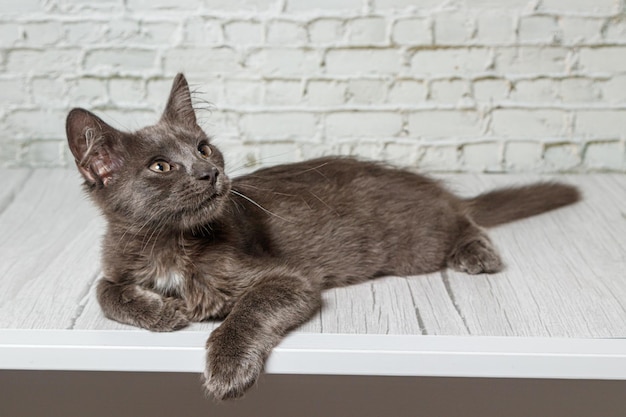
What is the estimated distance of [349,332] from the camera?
1.77 metres

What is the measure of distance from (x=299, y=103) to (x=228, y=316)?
1.39m

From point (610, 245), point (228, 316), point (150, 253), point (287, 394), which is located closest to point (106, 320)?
point (150, 253)

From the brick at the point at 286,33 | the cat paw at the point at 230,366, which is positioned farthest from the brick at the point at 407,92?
the cat paw at the point at 230,366

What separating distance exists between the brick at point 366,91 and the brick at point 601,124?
26.7 inches

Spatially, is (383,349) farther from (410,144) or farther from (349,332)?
(410,144)

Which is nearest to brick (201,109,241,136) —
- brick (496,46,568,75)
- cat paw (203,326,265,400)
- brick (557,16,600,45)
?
brick (496,46,568,75)

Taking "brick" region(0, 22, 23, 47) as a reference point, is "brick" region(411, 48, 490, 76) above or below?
below

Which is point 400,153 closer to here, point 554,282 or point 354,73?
point 354,73

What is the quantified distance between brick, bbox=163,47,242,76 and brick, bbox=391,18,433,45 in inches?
21.5

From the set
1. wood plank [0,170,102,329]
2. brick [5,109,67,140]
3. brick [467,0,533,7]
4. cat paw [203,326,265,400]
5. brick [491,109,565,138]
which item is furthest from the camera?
brick [5,109,67,140]

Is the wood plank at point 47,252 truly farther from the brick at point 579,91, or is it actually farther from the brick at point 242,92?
the brick at point 579,91

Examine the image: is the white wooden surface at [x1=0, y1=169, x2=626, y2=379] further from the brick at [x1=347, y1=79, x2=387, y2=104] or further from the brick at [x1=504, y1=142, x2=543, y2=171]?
the brick at [x1=347, y1=79, x2=387, y2=104]

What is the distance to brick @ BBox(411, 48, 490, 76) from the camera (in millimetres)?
2879

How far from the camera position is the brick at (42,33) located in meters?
2.93
